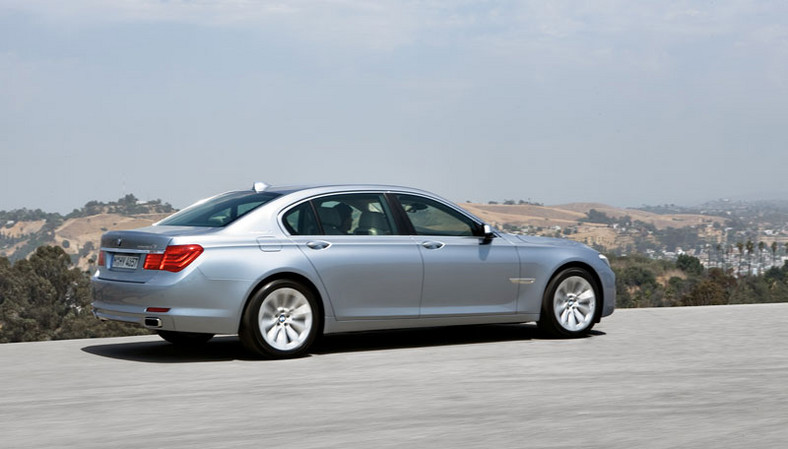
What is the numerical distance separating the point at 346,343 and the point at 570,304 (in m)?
2.36

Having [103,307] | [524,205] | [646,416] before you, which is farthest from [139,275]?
[524,205]

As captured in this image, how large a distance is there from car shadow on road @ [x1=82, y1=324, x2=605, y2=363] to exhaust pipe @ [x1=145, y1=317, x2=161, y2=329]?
591 millimetres

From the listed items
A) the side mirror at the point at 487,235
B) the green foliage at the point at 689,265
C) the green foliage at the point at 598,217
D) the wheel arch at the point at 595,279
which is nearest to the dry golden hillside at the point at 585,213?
the green foliage at the point at 598,217

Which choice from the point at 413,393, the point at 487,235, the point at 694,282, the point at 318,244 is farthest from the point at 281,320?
the point at 694,282

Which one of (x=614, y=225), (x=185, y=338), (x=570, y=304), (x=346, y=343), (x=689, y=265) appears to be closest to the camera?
(x=185, y=338)

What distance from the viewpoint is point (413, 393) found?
7961 mm

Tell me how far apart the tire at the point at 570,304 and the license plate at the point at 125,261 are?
163 inches

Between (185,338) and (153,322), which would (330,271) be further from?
(185,338)

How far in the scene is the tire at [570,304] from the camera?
37.5 ft

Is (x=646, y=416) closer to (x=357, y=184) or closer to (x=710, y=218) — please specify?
(x=357, y=184)

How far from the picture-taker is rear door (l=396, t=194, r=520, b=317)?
10.7 metres

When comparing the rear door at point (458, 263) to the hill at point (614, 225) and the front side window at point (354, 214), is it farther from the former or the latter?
the hill at point (614, 225)

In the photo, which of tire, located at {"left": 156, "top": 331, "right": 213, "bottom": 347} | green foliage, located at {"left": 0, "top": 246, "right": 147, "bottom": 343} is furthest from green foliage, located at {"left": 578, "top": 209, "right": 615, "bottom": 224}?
tire, located at {"left": 156, "top": 331, "right": 213, "bottom": 347}

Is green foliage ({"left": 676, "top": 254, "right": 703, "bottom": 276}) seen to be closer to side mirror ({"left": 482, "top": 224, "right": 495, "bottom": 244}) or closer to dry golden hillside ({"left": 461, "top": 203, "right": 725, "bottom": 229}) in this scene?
dry golden hillside ({"left": 461, "top": 203, "right": 725, "bottom": 229})
